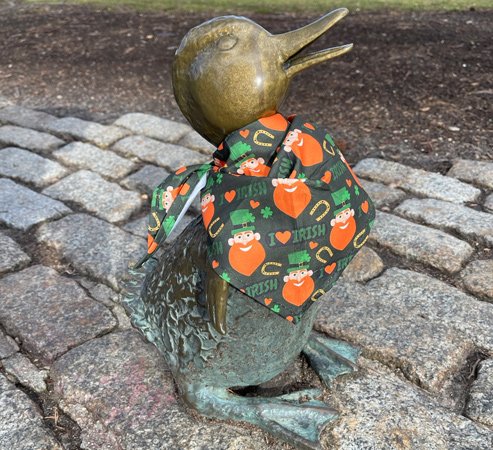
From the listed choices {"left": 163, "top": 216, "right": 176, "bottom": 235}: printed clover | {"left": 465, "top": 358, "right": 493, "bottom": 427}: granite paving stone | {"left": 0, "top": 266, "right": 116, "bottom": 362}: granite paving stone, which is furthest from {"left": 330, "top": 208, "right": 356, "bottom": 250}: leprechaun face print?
{"left": 0, "top": 266, "right": 116, "bottom": 362}: granite paving stone

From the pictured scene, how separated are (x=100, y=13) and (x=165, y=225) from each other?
6843mm

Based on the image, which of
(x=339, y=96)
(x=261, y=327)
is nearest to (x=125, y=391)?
(x=261, y=327)

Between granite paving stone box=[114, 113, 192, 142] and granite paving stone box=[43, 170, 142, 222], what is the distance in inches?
28.3

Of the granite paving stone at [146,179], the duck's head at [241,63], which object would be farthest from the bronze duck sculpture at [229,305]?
the granite paving stone at [146,179]

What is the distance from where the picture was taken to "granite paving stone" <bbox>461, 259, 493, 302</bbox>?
2.58 m

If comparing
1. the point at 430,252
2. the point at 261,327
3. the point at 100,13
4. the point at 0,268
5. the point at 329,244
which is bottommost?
the point at 100,13

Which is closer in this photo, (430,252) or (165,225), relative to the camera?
(165,225)

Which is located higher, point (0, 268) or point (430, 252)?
point (0, 268)

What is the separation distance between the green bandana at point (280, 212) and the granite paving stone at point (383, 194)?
170 cm

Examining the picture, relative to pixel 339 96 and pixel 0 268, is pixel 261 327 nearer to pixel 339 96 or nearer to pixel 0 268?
pixel 0 268

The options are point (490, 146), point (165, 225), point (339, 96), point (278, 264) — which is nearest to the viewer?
point (278, 264)

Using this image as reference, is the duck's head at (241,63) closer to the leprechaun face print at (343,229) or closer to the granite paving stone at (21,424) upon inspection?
the leprechaun face print at (343,229)

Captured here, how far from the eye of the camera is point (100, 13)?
7.71 meters

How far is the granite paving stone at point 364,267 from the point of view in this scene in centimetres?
269
